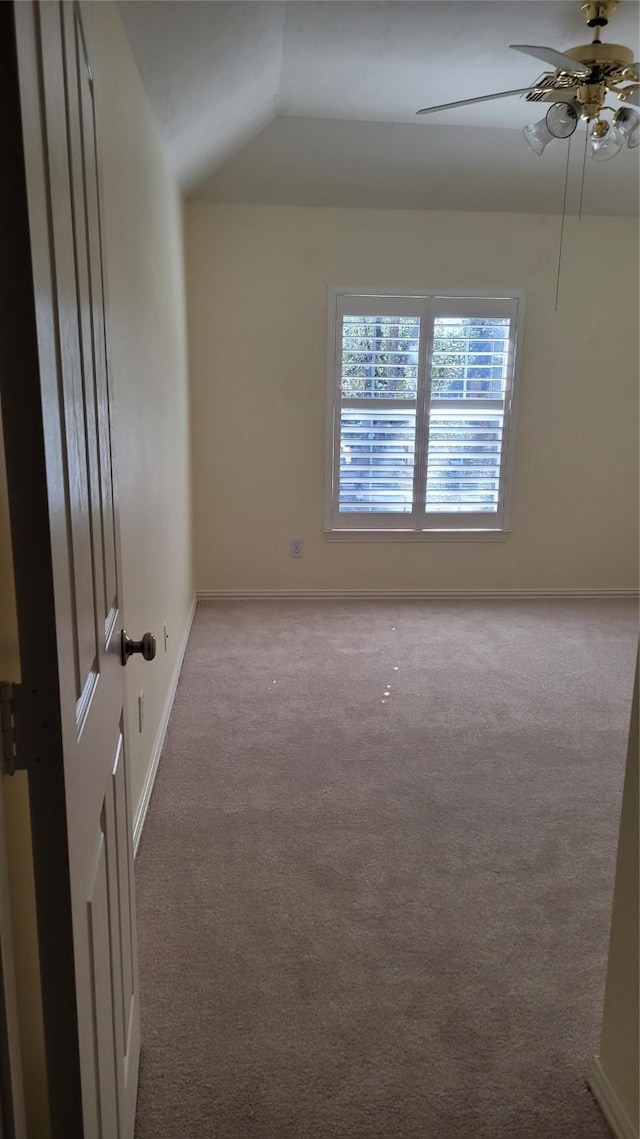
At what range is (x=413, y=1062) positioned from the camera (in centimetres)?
168

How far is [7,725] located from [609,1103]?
1493 mm

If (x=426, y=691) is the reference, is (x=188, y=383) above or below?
above

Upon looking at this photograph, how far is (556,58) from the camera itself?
2523 mm

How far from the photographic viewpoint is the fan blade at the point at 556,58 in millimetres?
2438

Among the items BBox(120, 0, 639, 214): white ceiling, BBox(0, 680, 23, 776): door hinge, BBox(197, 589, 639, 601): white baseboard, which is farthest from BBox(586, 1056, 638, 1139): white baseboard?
BBox(197, 589, 639, 601): white baseboard

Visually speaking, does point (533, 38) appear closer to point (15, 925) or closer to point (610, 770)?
point (610, 770)

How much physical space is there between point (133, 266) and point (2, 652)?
6.73 ft

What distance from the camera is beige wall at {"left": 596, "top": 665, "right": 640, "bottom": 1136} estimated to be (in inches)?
57.4

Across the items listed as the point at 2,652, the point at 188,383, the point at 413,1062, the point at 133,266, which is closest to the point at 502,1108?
the point at 413,1062

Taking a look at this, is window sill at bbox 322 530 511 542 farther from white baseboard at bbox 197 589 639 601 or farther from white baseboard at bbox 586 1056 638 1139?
white baseboard at bbox 586 1056 638 1139

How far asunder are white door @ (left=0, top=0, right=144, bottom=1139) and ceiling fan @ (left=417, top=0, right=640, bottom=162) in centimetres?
211

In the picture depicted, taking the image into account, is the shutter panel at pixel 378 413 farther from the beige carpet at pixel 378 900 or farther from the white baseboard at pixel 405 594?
the beige carpet at pixel 378 900

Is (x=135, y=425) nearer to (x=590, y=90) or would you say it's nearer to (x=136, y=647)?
(x=136, y=647)

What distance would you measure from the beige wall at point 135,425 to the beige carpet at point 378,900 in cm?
38
